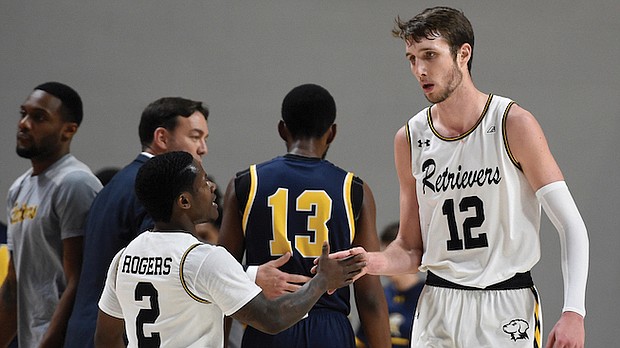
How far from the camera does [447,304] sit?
3309mm

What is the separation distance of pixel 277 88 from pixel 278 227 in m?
3.56

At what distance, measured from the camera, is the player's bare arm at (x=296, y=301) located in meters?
3.10

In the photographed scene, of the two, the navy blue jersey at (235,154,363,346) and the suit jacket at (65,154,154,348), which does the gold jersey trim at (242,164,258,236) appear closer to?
the navy blue jersey at (235,154,363,346)

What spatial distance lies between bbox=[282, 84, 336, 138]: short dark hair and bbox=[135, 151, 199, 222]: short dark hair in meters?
1.03

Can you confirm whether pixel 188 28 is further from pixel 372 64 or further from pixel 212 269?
pixel 212 269

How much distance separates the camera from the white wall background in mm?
7418

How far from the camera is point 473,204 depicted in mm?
3279

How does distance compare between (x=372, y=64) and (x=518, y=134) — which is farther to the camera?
(x=372, y=64)

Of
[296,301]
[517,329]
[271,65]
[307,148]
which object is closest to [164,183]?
[296,301]

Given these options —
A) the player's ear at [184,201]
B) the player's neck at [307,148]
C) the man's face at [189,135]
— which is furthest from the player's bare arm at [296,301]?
the man's face at [189,135]

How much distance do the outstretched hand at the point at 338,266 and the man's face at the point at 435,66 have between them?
0.65 metres

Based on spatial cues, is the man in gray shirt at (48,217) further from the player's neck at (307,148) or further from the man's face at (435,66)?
the man's face at (435,66)

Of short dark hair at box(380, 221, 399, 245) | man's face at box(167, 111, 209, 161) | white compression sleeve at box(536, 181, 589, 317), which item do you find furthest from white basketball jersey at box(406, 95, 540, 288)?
short dark hair at box(380, 221, 399, 245)

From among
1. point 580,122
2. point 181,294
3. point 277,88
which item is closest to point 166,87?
point 277,88
